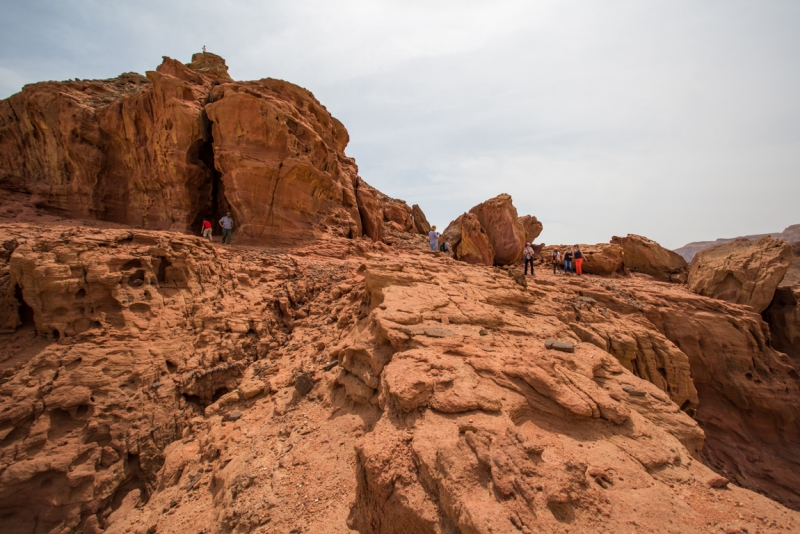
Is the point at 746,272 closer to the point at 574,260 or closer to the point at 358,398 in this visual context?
the point at 574,260

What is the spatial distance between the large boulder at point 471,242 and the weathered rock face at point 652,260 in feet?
27.3

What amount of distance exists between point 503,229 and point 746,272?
9.73 m

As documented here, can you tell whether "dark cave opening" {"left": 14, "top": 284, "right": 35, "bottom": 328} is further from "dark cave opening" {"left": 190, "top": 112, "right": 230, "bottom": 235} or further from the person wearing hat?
the person wearing hat

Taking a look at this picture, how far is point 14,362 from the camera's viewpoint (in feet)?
20.2

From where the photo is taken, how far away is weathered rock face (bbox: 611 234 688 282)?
17.8m

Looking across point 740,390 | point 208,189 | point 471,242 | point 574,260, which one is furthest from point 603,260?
point 208,189

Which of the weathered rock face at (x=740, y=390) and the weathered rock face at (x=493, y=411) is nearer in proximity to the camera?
the weathered rock face at (x=493, y=411)

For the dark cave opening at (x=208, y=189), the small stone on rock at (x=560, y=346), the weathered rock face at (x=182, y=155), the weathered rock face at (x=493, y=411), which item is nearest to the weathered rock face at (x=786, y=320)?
the weathered rock face at (x=493, y=411)

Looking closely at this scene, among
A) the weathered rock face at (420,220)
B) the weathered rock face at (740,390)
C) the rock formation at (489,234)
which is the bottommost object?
the weathered rock face at (740,390)

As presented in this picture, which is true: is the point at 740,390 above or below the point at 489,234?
below

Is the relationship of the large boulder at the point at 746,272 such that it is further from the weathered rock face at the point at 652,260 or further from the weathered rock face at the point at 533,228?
the weathered rock face at the point at 533,228

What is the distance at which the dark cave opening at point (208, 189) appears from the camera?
1398cm

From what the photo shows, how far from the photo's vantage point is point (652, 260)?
17.9 meters

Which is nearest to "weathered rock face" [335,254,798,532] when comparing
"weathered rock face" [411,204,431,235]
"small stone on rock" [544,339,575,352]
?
"small stone on rock" [544,339,575,352]
